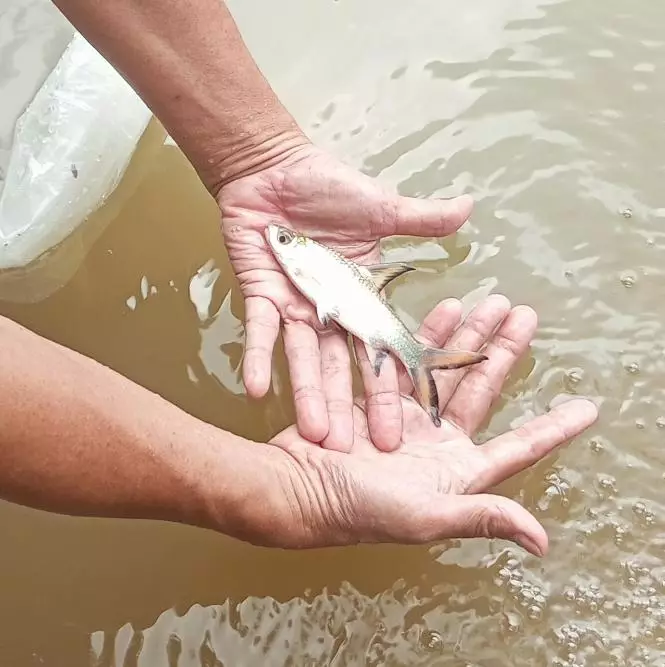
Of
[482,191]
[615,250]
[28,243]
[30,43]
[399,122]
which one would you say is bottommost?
[615,250]

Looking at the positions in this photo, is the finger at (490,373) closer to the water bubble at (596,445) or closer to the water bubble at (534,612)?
the water bubble at (596,445)

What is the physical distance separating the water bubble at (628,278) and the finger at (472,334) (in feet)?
1.23

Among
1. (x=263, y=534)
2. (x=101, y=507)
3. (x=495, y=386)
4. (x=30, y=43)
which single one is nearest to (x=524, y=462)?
(x=495, y=386)

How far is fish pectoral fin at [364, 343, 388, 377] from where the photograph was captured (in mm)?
1652

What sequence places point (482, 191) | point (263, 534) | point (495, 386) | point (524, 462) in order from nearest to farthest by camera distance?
point (263, 534) < point (524, 462) < point (495, 386) < point (482, 191)

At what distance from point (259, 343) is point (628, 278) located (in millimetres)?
917

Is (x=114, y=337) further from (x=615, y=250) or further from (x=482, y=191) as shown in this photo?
(x=615, y=250)

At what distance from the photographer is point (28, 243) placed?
79.7 inches

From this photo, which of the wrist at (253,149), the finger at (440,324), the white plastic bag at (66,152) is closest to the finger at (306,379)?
the finger at (440,324)

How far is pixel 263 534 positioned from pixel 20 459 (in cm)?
42

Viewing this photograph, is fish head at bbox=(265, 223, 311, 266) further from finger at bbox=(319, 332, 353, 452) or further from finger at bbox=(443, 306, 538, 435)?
finger at bbox=(443, 306, 538, 435)

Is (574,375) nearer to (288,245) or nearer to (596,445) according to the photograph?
(596,445)

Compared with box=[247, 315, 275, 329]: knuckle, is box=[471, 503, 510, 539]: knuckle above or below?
below

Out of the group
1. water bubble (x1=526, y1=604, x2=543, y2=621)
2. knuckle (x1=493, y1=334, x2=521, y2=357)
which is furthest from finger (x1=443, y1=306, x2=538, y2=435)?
water bubble (x1=526, y1=604, x2=543, y2=621)
